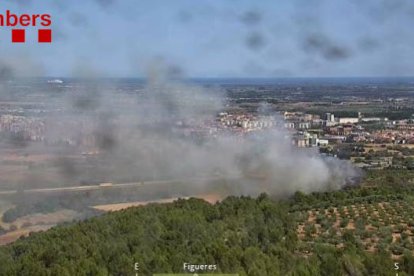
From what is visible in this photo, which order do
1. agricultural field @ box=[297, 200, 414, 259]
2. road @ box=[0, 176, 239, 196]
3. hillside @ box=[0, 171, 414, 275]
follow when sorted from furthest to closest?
road @ box=[0, 176, 239, 196] → agricultural field @ box=[297, 200, 414, 259] → hillside @ box=[0, 171, 414, 275]

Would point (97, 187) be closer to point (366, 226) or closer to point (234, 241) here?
point (366, 226)

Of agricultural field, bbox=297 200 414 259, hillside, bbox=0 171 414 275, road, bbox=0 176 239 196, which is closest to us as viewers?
hillside, bbox=0 171 414 275

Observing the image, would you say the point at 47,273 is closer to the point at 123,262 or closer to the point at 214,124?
the point at 123,262

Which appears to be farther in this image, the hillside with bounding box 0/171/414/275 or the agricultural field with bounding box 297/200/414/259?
the agricultural field with bounding box 297/200/414/259

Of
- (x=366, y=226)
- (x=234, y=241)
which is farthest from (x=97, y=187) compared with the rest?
(x=234, y=241)

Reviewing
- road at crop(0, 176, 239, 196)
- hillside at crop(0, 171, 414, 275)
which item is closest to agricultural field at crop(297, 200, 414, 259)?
hillside at crop(0, 171, 414, 275)

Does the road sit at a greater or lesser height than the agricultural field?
lesser

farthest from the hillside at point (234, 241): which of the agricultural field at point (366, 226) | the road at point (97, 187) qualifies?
the road at point (97, 187)

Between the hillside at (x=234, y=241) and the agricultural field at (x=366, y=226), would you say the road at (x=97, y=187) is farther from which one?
the agricultural field at (x=366, y=226)

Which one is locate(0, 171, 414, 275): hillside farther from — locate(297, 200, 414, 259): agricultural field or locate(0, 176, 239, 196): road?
locate(0, 176, 239, 196): road

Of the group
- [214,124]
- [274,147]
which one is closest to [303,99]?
[214,124]

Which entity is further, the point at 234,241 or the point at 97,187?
the point at 97,187
